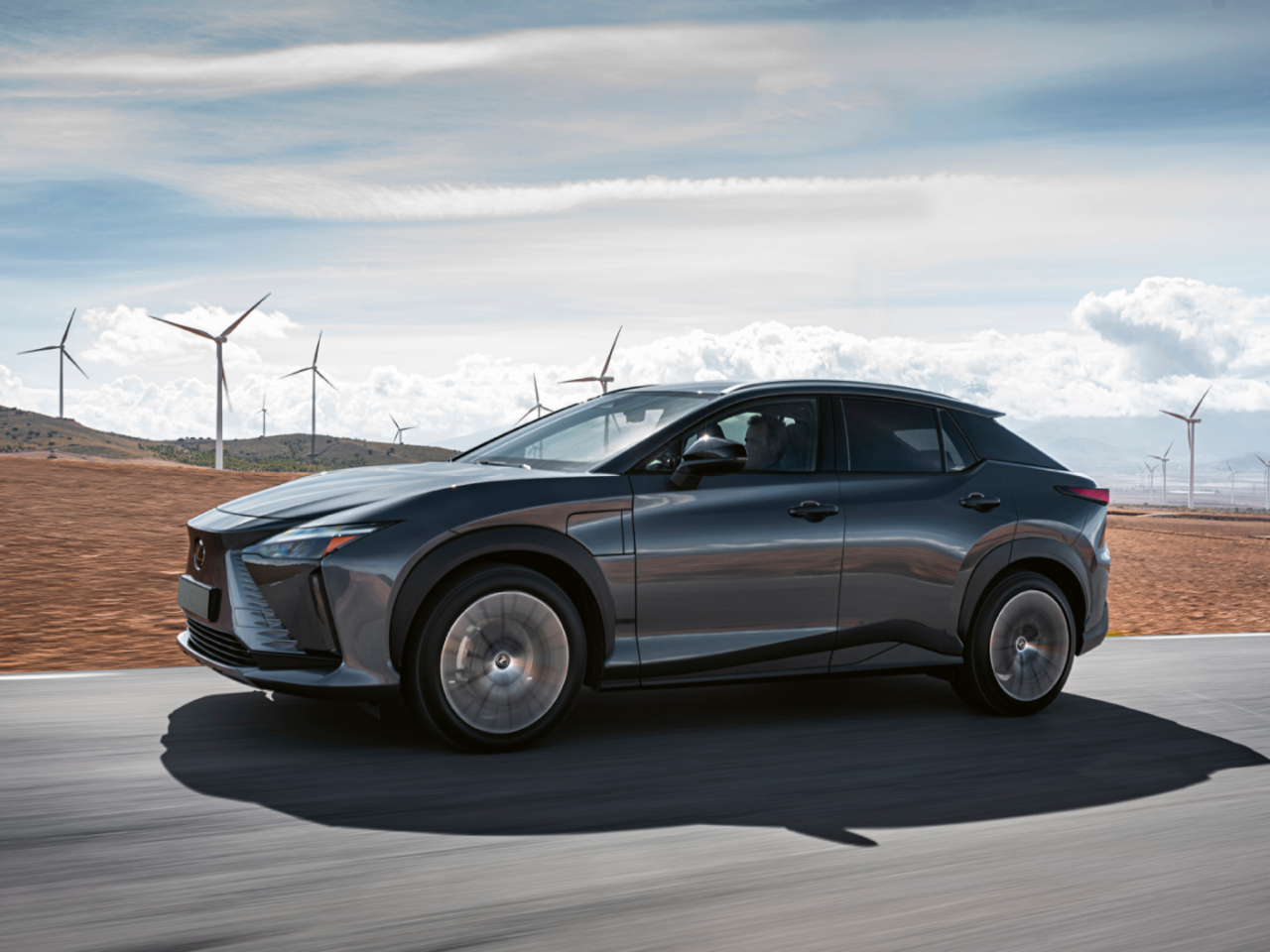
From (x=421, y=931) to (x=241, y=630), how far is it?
2.17m

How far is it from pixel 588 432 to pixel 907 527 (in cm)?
169

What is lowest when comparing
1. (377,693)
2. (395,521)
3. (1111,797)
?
(1111,797)

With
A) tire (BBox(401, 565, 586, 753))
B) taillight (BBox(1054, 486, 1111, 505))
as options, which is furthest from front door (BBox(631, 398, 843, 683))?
taillight (BBox(1054, 486, 1111, 505))

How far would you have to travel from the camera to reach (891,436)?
667 cm

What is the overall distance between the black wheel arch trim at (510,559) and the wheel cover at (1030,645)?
2330 mm

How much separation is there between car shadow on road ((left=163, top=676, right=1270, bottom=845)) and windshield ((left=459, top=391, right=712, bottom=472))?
4.37ft

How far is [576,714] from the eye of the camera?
6469 millimetres

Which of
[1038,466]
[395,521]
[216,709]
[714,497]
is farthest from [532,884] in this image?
[1038,466]

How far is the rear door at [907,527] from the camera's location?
625 centimetres

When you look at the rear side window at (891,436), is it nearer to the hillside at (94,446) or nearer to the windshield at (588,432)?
the windshield at (588,432)

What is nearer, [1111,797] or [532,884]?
[532,884]

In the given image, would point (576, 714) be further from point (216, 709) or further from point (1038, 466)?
point (1038, 466)

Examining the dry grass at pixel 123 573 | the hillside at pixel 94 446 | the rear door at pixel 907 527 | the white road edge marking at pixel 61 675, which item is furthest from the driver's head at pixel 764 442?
the hillside at pixel 94 446

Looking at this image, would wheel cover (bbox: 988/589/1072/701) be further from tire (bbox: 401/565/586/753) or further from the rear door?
tire (bbox: 401/565/586/753)
